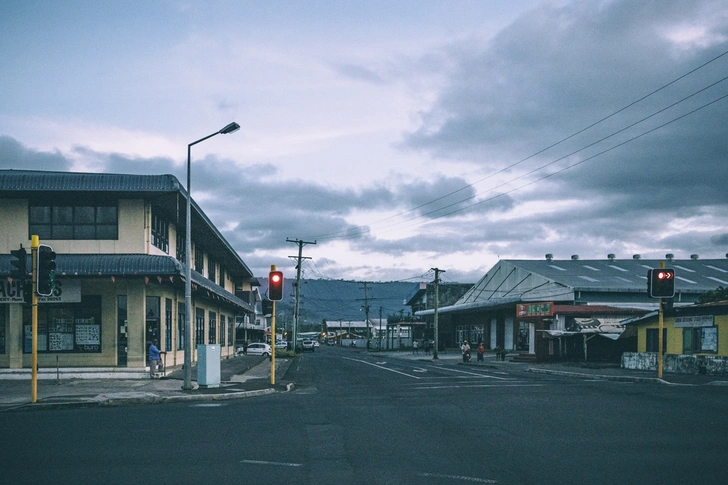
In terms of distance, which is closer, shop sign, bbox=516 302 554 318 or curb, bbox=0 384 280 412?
curb, bbox=0 384 280 412

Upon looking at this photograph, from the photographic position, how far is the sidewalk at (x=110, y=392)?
57.8ft

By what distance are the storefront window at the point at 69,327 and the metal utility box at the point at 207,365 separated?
22.0 ft

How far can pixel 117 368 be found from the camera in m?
26.7

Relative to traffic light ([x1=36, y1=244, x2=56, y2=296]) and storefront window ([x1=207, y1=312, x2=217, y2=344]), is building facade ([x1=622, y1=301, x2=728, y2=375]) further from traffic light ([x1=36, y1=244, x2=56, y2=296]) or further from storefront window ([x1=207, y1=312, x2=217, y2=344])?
storefront window ([x1=207, y1=312, x2=217, y2=344])

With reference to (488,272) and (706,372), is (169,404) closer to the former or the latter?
(706,372)

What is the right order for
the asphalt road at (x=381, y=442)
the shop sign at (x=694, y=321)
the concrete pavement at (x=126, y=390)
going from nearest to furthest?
the asphalt road at (x=381, y=442) < the concrete pavement at (x=126, y=390) < the shop sign at (x=694, y=321)

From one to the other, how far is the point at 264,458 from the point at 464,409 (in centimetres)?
702

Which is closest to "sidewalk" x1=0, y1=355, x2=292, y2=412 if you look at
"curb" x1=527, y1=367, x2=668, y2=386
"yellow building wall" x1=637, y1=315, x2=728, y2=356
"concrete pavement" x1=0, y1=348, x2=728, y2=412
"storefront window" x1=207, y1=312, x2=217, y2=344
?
"concrete pavement" x1=0, y1=348, x2=728, y2=412

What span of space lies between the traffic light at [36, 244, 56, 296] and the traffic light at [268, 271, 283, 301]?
269 inches

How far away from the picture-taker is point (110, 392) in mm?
20531

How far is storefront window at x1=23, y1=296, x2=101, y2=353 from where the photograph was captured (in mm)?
27094

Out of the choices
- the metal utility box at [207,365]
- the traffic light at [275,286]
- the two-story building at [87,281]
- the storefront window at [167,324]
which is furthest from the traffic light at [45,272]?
the storefront window at [167,324]

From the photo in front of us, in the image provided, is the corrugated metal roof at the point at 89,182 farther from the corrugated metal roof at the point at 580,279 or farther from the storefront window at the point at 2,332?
the corrugated metal roof at the point at 580,279

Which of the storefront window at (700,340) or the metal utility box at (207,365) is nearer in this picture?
the metal utility box at (207,365)
